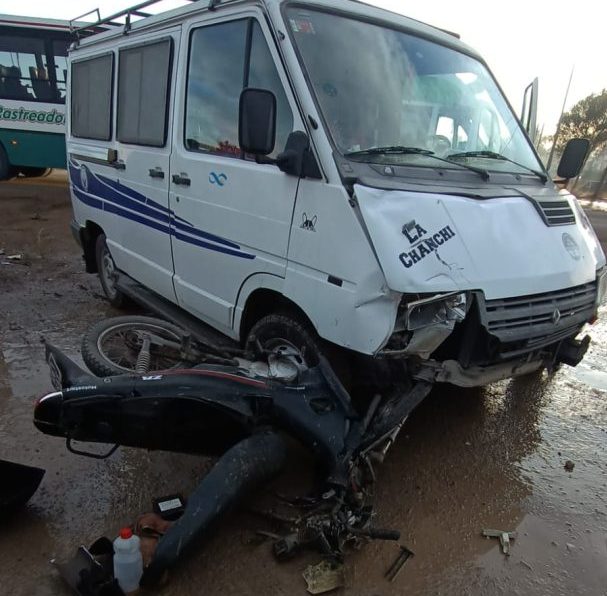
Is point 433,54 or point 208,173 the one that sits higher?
point 433,54

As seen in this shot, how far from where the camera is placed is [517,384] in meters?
4.48

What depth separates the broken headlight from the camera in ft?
8.23

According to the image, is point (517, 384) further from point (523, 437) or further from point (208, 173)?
point (208, 173)

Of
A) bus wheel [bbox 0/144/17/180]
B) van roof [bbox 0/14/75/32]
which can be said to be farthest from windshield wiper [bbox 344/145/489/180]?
bus wheel [bbox 0/144/17/180]

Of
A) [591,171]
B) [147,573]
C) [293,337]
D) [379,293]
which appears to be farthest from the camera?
[591,171]

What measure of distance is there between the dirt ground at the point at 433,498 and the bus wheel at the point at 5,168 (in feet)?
31.8

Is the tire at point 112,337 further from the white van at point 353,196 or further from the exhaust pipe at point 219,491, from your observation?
the exhaust pipe at point 219,491

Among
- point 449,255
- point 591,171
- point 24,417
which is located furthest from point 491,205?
point 591,171

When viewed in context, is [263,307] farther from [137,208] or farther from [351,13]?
[351,13]

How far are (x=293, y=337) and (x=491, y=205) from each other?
1.30 meters

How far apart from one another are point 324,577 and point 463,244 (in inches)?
65.4

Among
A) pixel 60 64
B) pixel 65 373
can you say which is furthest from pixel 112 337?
pixel 60 64

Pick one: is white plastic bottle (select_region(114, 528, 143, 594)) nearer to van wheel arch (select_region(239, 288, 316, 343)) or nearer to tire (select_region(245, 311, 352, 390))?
tire (select_region(245, 311, 352, 390))

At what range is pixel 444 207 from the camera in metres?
2.62
